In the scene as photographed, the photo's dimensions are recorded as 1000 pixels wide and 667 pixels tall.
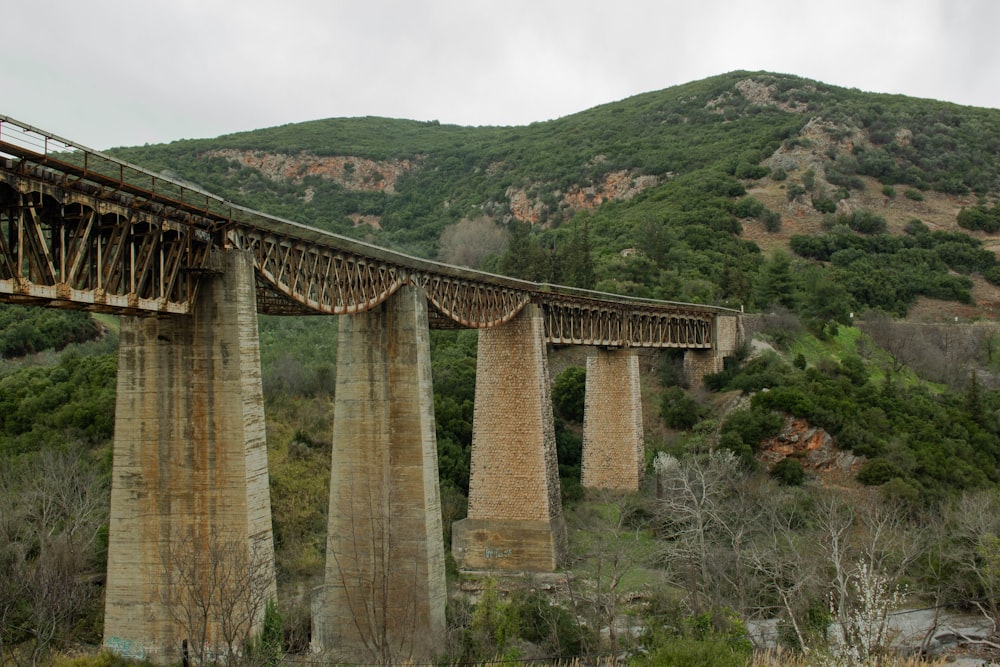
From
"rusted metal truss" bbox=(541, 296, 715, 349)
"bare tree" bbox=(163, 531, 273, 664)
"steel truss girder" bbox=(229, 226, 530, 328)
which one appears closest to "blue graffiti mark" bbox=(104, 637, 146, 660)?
"bare tree" bbox=(163, 531, 273, 664)

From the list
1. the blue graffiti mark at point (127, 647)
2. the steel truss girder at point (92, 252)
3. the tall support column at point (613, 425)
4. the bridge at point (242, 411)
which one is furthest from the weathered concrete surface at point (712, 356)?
the blue graffiti mark at point (127, 647)

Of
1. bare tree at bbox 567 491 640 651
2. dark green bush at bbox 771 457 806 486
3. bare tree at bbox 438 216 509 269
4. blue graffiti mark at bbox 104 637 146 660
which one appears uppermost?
bare tree at bbox 438 216 509 269

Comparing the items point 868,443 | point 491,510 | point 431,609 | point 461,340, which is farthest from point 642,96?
point 431,609

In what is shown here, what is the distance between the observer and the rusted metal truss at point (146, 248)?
13.4m

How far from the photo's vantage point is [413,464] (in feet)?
81.8

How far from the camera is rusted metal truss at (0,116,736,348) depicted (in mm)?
13438

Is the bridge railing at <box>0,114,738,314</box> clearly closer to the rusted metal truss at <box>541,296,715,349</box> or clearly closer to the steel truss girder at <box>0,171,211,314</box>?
the steel truss girder at <box>0,171,211,314</box>

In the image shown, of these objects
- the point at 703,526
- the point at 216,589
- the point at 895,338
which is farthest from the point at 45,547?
the point at 895,338

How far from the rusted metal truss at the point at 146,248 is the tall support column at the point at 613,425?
1468 centimetres

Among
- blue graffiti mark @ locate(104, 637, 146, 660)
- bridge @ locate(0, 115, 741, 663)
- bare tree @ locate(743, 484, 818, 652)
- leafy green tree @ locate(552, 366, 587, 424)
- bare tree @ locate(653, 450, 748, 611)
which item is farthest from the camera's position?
leafy green tree @ locate(552, 366, 587, 424)

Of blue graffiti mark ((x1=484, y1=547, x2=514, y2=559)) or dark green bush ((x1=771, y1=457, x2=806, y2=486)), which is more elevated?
dark green bush ((x1=771, y1=457, x2=806, y2=486))

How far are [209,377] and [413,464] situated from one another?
28.1 feet

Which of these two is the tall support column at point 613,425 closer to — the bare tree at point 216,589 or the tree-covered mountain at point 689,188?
the tree-covered mountain at point 689,188

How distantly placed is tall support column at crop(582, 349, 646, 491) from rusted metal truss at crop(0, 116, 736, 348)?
1468 cm
